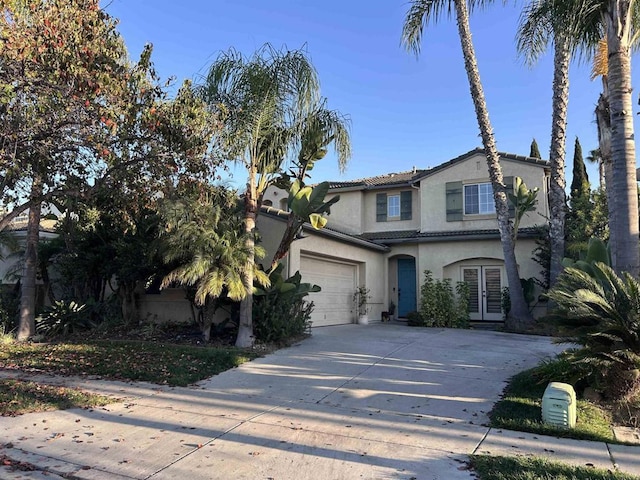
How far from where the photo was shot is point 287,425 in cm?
609

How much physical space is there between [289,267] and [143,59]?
7119mm

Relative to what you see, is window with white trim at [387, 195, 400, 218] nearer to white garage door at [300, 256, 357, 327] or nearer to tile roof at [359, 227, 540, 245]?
tile roof at [359, 227, 540, 245]

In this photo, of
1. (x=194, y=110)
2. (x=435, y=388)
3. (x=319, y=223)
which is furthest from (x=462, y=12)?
(x=435, y=388)

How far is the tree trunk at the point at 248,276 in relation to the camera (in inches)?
438

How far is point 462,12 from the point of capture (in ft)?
52.7

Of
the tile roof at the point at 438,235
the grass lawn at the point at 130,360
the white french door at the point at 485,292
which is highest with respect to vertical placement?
the tile roof at the point at 438,235

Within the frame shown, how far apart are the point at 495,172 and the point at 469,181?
3732 mm

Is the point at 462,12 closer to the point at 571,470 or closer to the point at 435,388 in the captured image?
the point at 435,388

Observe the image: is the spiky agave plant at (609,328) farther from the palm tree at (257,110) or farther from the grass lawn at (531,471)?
the palm tree at (257,110)

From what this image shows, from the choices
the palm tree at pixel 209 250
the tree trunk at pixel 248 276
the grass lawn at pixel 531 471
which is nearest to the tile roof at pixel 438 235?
the tree trunk at pixel 248 276

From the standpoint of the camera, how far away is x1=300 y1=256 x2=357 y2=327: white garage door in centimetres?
1499

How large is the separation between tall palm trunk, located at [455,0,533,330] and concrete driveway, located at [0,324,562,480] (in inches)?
258

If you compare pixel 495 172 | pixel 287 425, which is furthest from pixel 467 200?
pixel 287 425

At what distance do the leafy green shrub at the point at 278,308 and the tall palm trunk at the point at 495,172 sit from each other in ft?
25.0
